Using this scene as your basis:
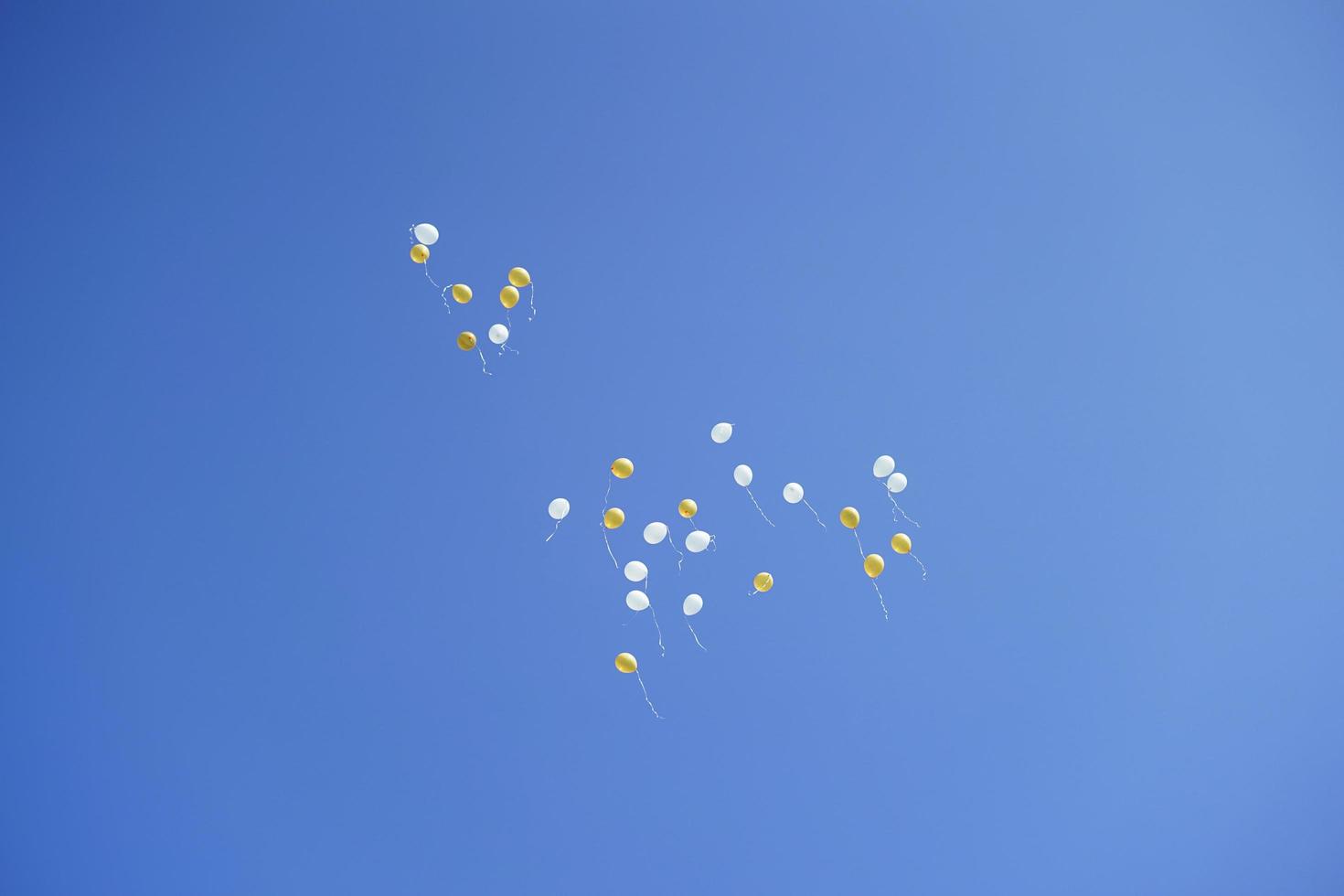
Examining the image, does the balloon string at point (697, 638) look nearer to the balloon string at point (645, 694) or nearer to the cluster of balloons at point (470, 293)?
the balloon string at point (645, 694)

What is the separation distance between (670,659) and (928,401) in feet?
2.79

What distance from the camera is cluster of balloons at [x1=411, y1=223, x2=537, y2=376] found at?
83.3 inches

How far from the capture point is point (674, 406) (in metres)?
2.43

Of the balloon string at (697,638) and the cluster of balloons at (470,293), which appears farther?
the balloon string at (697,638)

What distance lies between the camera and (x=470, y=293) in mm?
2219

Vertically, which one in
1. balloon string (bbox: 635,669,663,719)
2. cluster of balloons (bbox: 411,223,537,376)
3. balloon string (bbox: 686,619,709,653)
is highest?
cluster of balloons (bbox: 411,223,537,376)

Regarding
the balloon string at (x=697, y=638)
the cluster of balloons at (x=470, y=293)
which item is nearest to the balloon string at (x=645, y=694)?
the balloon string at (x=697, y=638)

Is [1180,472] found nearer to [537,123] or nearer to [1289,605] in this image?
[1289,605]

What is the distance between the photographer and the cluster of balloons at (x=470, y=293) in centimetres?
212

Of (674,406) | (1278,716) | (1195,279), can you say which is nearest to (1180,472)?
(1195,279)

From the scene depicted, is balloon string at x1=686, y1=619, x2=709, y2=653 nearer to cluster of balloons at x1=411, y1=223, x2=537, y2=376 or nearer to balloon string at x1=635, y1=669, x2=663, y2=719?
balloon string at x1=635, y1=669, x2=663, y2=719

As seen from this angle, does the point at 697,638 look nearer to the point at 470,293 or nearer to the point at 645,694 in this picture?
the point at 645,694

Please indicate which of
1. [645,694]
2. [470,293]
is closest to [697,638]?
[645,694]

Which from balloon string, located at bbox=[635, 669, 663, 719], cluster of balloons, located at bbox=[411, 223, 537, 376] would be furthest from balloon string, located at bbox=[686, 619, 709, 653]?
cluster of balloons, located at bbox=[411, 223, 537, 376]
